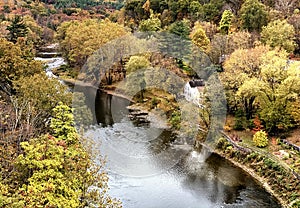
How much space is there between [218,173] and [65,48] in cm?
3991

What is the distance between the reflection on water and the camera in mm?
25031

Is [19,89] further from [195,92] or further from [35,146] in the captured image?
[195,92]

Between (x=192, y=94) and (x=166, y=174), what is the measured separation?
1384 centimetres

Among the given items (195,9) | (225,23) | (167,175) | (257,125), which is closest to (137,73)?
(257,125)

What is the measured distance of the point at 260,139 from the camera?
31.3 meters

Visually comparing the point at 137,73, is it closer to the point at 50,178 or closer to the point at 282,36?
the point at 282,36

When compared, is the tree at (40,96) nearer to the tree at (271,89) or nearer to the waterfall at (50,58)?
the tree at (271,89)

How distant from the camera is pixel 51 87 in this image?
2730 centimetres

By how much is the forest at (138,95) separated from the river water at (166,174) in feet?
5.27

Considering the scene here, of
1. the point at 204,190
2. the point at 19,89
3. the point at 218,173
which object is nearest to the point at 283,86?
the point at 218,173

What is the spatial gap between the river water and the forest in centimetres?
161

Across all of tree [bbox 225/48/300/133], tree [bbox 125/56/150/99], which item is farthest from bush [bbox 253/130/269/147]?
tree [bbox 125/56/150/99]

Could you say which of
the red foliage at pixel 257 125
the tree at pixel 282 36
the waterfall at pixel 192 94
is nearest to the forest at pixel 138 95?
the red foliage at pixel 257 125

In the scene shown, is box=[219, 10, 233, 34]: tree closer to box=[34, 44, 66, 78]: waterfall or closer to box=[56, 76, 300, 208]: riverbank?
box=[56, 76, 300, 208]: riverbank
